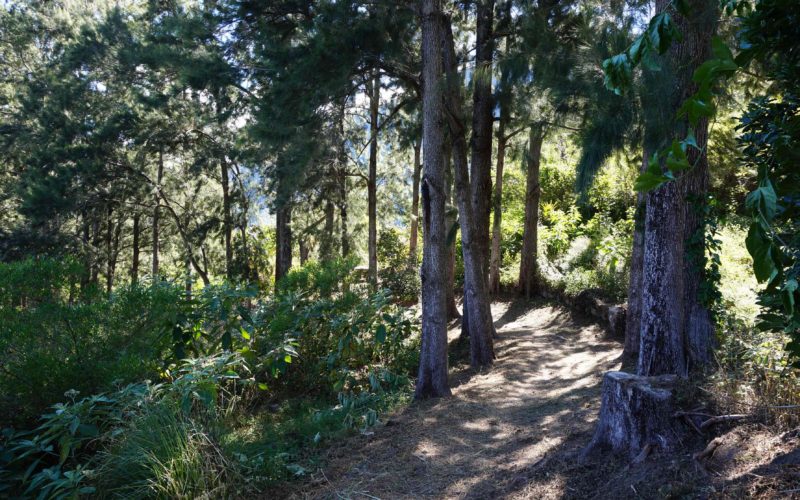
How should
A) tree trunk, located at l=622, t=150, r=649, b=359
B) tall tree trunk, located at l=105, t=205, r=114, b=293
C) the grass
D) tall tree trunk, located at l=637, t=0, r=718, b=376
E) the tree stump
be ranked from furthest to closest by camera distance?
tall tree trunk, located at l=105, t=205, r=114, b=293 < tree trunk, located at l=622, t=150, r=649, b=359 < tall tree trunk, located at l=637, t=0, r=718, b=376 < the grass < the tree stump

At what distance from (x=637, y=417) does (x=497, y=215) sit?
A: 8777mm

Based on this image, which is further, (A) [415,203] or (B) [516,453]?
(A) [415,203]

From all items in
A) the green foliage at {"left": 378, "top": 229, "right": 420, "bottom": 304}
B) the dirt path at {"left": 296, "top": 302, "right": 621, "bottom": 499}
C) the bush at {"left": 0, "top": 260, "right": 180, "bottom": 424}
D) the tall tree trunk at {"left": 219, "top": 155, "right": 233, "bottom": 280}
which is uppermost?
the tall tree trunk at {"left": 219, "top": 155, "right": 233, "bottom": 280}

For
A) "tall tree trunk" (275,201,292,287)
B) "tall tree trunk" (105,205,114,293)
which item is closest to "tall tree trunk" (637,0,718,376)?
"tall tree trunk" (275,201,292,287)

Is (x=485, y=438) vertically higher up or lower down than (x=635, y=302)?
lower down

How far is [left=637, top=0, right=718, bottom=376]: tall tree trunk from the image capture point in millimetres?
4855

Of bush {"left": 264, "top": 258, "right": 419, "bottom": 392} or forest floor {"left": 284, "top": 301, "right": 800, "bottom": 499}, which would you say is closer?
forest floor {"left": 284, "top": 301, "right": 800, "bottom": 499}

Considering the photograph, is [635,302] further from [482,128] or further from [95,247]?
[95,247]

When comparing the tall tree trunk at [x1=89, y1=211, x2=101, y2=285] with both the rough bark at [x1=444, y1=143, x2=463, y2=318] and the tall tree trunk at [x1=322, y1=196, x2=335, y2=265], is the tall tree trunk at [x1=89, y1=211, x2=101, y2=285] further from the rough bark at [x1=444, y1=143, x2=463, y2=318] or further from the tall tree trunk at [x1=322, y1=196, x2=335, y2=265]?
the rough bark at [x1=444, y1=143, x2=463, y2=318]

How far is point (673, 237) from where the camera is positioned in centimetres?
491

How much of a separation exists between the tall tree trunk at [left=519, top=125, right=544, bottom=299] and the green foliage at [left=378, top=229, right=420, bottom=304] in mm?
3684

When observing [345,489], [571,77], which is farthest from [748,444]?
[571,77]

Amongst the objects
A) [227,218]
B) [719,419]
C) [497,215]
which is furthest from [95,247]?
[719,419]

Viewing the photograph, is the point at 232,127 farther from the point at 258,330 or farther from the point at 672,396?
the point at 672,396
